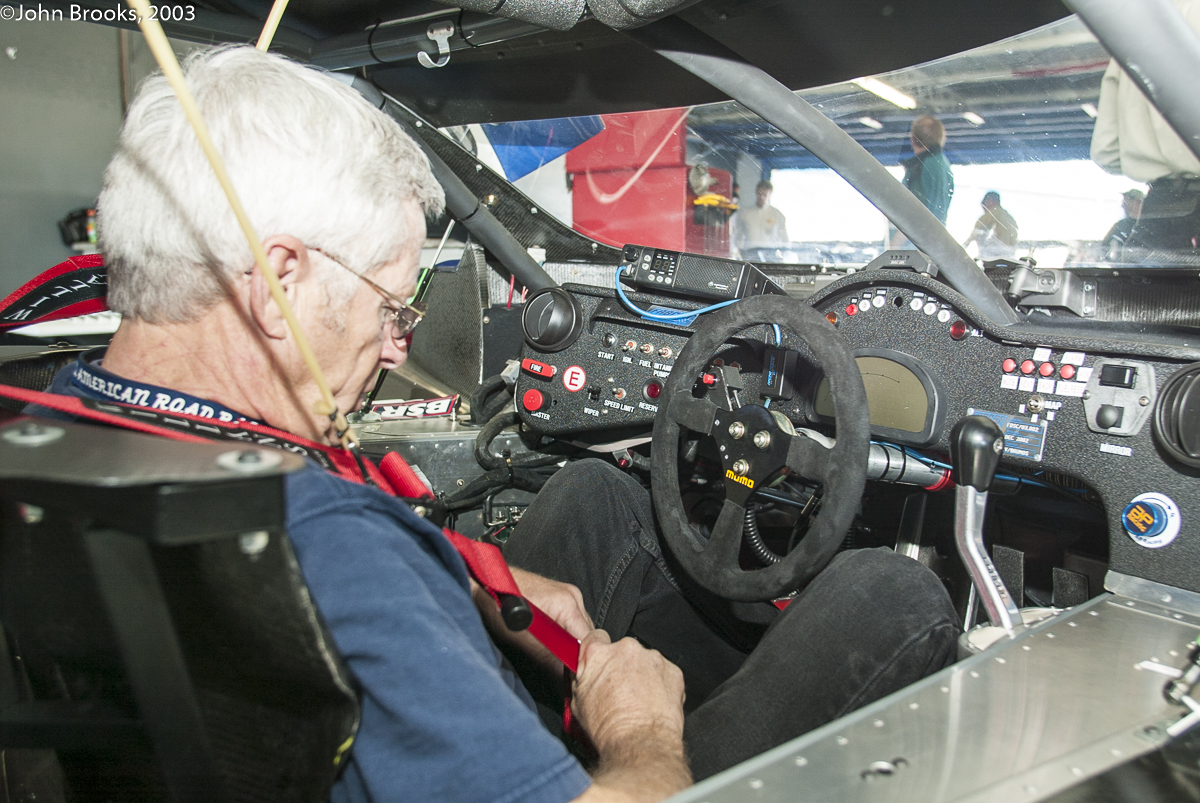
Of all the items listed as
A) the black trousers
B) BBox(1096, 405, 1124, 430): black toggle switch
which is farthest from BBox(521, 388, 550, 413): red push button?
BBox(1096, 405, 1124, 430): black toggle switch

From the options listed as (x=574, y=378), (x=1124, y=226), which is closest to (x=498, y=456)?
(x=574, y=378)

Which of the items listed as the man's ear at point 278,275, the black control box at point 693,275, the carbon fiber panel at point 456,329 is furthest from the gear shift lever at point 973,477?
the carbon fiber panel at point 456,329

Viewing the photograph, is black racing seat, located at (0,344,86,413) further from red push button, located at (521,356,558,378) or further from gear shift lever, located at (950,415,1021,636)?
gear shift lever, located at (950,415,1021,636)

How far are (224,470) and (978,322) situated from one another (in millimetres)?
1356

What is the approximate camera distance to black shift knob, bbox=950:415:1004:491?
1109mm

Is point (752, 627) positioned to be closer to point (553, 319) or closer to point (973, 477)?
point (973, 477)

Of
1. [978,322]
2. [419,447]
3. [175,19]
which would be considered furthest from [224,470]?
[175,19]

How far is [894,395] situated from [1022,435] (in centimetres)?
26

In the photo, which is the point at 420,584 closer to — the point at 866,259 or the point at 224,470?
the point at 224,470

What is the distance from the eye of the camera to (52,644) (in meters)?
0.68

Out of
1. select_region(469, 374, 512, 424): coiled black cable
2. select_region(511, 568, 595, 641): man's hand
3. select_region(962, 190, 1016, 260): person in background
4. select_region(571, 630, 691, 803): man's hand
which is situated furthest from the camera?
select_region(469, 374, 512, 424): coiled black cable

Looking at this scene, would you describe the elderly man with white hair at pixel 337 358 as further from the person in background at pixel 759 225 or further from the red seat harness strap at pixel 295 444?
the person in background at pixel 759 225

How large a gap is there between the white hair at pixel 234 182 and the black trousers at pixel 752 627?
0.79 metres

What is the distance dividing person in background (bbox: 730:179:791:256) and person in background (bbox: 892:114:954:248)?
1.41 feet
